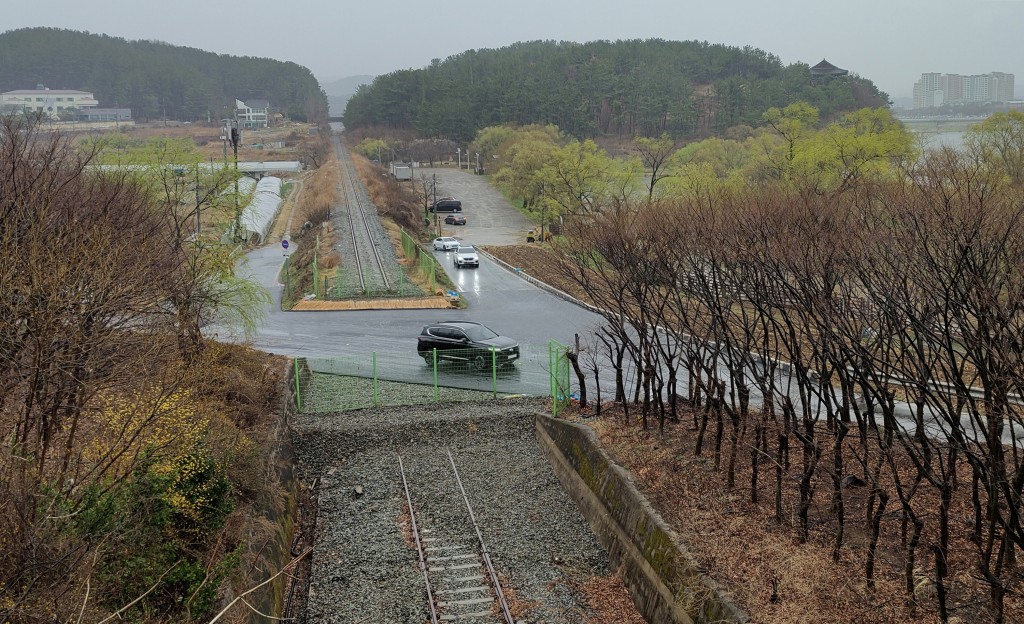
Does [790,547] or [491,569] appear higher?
[790,547]

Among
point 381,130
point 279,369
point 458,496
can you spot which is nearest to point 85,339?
point 458,496

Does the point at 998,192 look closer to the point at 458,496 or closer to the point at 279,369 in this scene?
the point at 458,496

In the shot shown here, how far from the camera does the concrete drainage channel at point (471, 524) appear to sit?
41.3 ft

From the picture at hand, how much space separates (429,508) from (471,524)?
1176 millimetres

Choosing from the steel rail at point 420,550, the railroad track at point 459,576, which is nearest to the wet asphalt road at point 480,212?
the steel rail at point 420,550

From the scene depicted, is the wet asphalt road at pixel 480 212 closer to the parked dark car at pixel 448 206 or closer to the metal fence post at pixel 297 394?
the parked dark car at pixel 448 206

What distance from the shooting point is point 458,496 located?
16.9 metres

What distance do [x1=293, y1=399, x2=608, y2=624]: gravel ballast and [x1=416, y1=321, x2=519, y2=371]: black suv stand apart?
2.30 meters

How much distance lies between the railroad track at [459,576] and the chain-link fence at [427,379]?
581 cm

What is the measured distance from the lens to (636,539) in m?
13.4

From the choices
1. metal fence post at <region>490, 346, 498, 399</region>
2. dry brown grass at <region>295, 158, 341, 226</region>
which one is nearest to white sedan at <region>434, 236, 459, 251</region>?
dry brown grass at <region>295, 158, 341, 226</region>

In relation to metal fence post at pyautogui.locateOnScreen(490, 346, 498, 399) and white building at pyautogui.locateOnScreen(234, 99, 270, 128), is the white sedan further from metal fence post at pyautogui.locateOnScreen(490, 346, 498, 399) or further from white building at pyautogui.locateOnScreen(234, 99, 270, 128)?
white building at pyautogui.locateOnScreen(234, 99, 270, 128)

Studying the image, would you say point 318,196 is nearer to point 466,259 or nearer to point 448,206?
point 448,206

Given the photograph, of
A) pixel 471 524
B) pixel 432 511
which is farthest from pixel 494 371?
pixel 471 524
